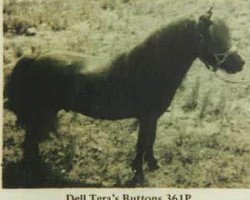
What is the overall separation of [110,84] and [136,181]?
0.93 feet

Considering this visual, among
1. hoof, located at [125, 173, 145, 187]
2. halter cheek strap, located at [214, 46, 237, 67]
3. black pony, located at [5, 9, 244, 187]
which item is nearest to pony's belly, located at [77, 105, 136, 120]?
black pony, located at [5, 9, 244, 187]

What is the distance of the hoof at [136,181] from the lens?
68.2 inches

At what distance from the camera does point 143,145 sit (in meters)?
1.74

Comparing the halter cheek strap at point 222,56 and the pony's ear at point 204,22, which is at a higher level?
the pony's ear at point 204,22

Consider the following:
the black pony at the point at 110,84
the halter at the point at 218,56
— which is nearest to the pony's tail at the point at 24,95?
the black pony at the point at 110,84

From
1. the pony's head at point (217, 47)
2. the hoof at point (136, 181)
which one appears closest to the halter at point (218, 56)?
the pony's head at point (217, 47)

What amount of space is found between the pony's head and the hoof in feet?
1.21

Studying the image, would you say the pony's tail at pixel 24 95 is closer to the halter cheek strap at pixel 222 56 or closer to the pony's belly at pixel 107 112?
the pony's belly at pixel 107 112

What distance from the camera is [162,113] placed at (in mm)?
1752

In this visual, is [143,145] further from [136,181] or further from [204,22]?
[204,22]

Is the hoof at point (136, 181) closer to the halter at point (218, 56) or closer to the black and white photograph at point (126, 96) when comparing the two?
the black and white photograph at point (126, 96)

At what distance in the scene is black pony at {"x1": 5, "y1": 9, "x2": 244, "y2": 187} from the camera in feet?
5.73

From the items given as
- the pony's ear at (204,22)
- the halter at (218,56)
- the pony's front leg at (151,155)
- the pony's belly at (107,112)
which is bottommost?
the pony's front leg at (151,155)

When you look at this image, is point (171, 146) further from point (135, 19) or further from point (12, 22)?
point (12, 22)
